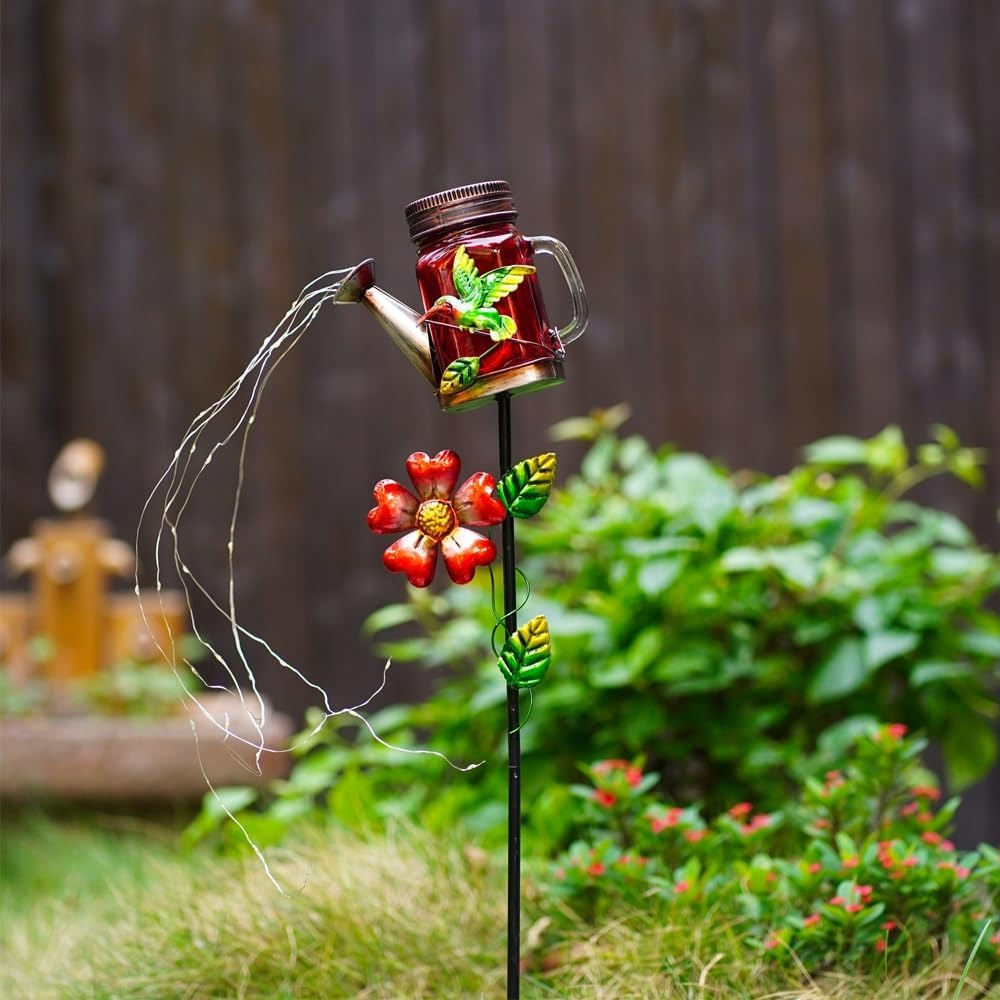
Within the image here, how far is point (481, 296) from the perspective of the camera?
1156mm

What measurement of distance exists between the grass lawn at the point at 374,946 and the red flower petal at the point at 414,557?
518 mm

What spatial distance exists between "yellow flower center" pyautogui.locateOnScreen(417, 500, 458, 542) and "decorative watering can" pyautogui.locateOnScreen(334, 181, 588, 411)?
10cm

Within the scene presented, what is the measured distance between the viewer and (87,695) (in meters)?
2.76

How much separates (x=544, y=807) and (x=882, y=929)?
55 centimetres

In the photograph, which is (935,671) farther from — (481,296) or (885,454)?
(481,296)

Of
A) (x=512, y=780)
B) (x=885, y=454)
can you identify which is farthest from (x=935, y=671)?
(x=512, y=780)

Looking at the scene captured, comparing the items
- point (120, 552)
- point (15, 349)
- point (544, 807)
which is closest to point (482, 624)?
point (544, 807)

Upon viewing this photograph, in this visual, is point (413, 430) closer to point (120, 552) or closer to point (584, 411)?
point (584, 411)

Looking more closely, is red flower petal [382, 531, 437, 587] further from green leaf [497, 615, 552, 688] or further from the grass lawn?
the grass lawn

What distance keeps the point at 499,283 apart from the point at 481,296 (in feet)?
0.07

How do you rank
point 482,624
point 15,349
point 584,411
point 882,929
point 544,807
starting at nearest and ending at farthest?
point 882,929, point 544,807, point 482,624, point 584,411, point 15,349

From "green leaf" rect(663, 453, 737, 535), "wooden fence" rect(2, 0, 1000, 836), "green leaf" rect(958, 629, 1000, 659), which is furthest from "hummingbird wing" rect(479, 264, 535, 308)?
"wooden fence" rect(2, 0, 1000, 836)

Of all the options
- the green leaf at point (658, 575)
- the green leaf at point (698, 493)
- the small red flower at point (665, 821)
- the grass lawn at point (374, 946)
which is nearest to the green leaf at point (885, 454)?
the green leaf at point (698, 493)

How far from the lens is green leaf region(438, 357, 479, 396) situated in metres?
1.16
